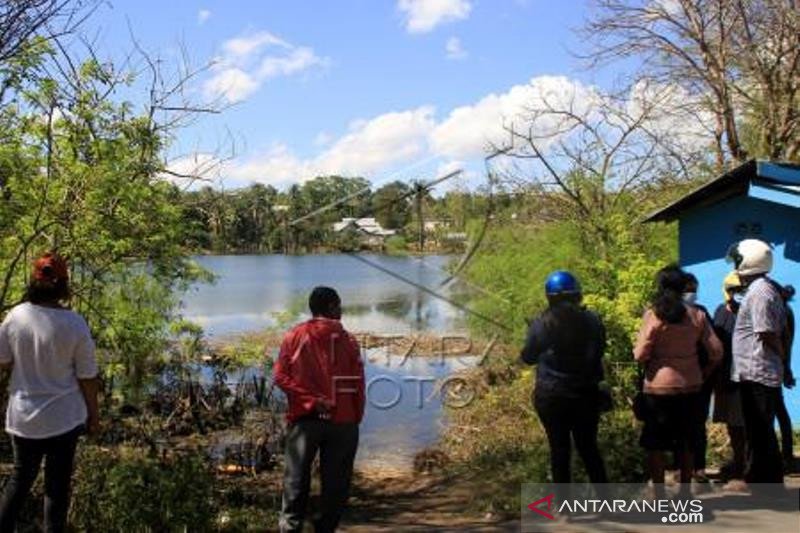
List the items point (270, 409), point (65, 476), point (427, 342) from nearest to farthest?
1. point (65, 476)
2. point (270, 409)
3. point (427, 342)

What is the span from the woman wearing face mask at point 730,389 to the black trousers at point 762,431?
0.19m

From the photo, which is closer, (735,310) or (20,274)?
(735,310)

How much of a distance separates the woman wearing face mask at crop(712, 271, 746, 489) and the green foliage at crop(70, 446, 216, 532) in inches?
147

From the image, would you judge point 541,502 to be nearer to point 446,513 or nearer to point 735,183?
point 446,513

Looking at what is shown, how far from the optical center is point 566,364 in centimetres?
564

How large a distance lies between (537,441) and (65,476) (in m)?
6.23

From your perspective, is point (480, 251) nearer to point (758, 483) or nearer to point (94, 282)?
point (94, 282)

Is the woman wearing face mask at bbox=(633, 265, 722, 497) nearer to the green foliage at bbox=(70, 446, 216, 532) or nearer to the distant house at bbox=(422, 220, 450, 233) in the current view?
the green foliage at bbox=(70, 446, 216, 532)

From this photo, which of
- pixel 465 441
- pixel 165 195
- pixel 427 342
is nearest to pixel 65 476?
pixel 165 195

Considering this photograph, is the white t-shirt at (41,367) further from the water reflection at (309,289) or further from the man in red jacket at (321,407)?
the water reflection at (309,289)

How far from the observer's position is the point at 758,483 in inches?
239

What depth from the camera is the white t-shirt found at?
15.3 ft

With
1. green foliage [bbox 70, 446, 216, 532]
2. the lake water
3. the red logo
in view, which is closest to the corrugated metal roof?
the lake water

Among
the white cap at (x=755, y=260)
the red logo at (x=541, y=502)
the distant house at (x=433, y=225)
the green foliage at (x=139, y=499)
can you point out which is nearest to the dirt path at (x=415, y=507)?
the red logo at (x=541, y=502)
